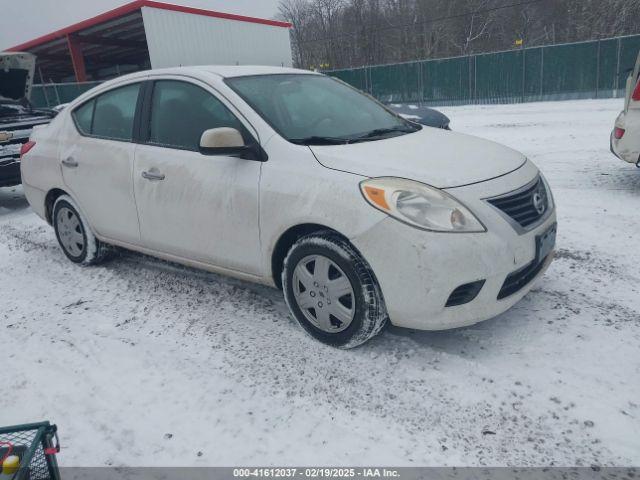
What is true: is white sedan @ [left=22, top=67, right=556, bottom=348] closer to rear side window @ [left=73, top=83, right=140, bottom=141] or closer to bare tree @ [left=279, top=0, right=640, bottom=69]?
rear side window @ [left=73, top=83, right=140, bottom=141]

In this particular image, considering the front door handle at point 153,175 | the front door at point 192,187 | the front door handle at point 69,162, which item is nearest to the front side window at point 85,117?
the front door handle at point 69,162

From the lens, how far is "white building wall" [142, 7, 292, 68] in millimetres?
20734

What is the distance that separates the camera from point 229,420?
8.30ft

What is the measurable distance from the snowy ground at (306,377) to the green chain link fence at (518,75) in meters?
17.0

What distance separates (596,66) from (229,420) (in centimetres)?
2083

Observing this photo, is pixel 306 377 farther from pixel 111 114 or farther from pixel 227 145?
pixel 111 114

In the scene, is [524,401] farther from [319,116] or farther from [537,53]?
[537,53]

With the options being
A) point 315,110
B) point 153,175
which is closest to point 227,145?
point 315,110

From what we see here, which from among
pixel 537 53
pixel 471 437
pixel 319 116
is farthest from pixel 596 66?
pixel 471 437

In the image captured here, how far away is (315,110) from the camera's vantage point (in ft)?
Answer: 11.8

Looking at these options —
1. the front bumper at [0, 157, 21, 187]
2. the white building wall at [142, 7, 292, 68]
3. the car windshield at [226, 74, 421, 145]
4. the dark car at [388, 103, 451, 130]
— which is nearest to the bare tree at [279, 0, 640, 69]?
the white building wall at [142, 7, 292, 68]

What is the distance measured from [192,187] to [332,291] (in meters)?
1.28

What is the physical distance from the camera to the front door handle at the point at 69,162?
14.5ft

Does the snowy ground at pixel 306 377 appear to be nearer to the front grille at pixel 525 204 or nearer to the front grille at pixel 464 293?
the front grille at pixel 464 293
